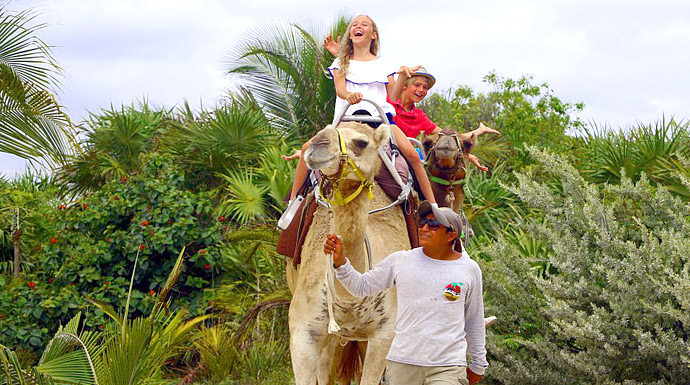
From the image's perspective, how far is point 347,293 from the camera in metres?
5.84

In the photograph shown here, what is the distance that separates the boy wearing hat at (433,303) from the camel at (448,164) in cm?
257

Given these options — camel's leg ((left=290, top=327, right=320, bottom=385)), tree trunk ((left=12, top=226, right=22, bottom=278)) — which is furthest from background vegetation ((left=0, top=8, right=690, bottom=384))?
camel's leg ((left=290, top=327, right=320, bottom=385))

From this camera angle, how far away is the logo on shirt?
4652mm

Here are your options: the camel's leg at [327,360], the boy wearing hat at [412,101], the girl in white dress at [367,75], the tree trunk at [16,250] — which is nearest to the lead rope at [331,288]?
the camel's leg at [327,360]

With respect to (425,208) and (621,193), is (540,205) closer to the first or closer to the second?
(621,193)

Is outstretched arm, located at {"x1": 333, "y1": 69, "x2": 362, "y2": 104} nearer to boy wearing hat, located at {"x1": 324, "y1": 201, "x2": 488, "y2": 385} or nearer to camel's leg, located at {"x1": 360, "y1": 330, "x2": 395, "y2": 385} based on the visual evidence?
camel's leg, located at {"x1": 360, "y1": 330, "x2": 395, "y2": 385}

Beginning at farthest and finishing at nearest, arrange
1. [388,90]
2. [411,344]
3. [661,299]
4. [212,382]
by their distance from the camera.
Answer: [212,382] → [661,299] → [388,90] → [411,344]

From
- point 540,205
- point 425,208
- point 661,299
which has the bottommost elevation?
point 661,299

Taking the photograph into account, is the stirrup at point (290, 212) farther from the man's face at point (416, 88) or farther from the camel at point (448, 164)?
the man's face at point (416, 88)

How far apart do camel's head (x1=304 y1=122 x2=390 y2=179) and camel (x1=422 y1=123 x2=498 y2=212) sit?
1.89 m

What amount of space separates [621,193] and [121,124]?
9.47m

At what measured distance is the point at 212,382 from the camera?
36.5 ft

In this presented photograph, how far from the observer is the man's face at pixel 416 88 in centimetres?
759

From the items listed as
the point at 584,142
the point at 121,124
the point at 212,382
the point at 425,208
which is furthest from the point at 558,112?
the point at 425,208
